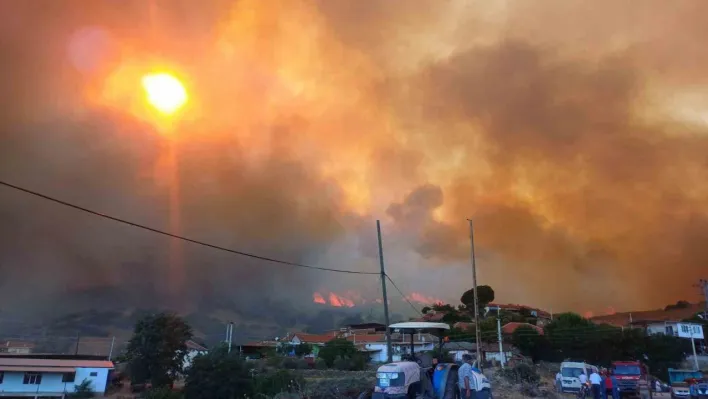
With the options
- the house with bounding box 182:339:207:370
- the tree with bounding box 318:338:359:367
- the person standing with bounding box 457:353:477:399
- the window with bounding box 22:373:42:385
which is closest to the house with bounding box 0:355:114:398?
the window with bounding box 22:373:42:385

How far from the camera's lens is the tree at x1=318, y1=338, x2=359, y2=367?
62.2m

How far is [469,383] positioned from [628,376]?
63.9 ft

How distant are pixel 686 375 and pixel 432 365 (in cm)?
2781

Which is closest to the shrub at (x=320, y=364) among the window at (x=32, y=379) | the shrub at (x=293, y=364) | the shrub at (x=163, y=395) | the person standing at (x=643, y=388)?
the shrub at (x=293, y=364)

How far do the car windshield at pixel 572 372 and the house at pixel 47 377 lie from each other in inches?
1857

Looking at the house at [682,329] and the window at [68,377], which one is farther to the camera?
the house at [682,329]

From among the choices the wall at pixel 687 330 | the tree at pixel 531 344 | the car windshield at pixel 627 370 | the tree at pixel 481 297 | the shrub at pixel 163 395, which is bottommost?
the shrub at pixel 163 395

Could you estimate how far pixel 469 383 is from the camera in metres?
12.8

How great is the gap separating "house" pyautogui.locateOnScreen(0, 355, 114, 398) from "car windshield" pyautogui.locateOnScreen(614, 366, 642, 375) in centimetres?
5028

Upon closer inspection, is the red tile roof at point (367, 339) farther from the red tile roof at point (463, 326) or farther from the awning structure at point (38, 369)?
the awning structure at point (38, 369)

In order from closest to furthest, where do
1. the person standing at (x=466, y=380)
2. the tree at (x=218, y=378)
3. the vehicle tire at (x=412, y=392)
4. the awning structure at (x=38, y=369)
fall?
the vehicle tire at (x=412, y=392), the person standing at (x=466, y=380), the tree at (x=218, y=378), the awning structure at (x=38, y=369)

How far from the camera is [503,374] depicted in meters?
27.8

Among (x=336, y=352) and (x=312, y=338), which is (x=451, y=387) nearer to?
(x=336, y=352)

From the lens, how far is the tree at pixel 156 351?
53.9 metres
